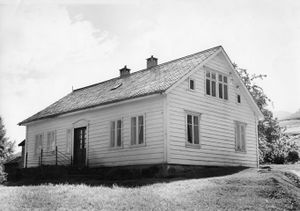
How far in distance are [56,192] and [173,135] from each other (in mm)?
7855

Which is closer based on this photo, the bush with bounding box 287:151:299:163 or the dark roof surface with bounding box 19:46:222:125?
the dark roof surface with bounding box 19:46:222:125

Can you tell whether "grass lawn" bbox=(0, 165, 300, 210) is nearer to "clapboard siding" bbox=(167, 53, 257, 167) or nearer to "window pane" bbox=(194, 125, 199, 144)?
"clapboard siding" bbox=(167, 53, 257, 167)

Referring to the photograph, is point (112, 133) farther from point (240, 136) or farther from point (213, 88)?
point (240, 136)

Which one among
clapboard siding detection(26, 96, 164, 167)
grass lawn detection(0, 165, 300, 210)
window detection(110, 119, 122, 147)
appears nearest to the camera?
grass lawn detection(0, 165, 300, 210)

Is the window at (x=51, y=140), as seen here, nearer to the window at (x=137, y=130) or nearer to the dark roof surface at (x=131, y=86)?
the dark roof surface at (x=131, y=86)

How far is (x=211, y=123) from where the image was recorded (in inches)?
957

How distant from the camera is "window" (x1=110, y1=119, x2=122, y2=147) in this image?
24078mm

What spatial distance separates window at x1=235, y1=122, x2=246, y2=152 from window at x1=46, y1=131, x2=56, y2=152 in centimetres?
1206

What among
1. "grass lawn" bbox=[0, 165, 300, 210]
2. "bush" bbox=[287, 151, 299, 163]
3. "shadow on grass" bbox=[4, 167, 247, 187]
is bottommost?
"grass lawn" bbox=[0, 165, 300, 210]

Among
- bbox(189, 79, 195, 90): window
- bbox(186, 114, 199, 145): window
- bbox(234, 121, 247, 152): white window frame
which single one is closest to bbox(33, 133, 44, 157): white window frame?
bbox(186, 114, 199, 145): window

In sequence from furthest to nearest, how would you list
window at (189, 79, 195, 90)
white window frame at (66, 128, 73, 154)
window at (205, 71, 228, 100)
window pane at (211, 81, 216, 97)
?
1. white window frame at (66, 128, 73, 154)
2. window pane at (211, 81, 216, 97)
3. window at (205, 71, 228, 100)
4. window at (189, 79, 195, 90)

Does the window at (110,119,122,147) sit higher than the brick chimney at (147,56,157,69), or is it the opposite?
the brick chimney at (147,56,157,69)

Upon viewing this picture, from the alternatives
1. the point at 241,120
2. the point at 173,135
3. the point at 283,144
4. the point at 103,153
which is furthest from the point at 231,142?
the point at 283,144

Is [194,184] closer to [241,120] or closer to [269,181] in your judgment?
[269,181]
